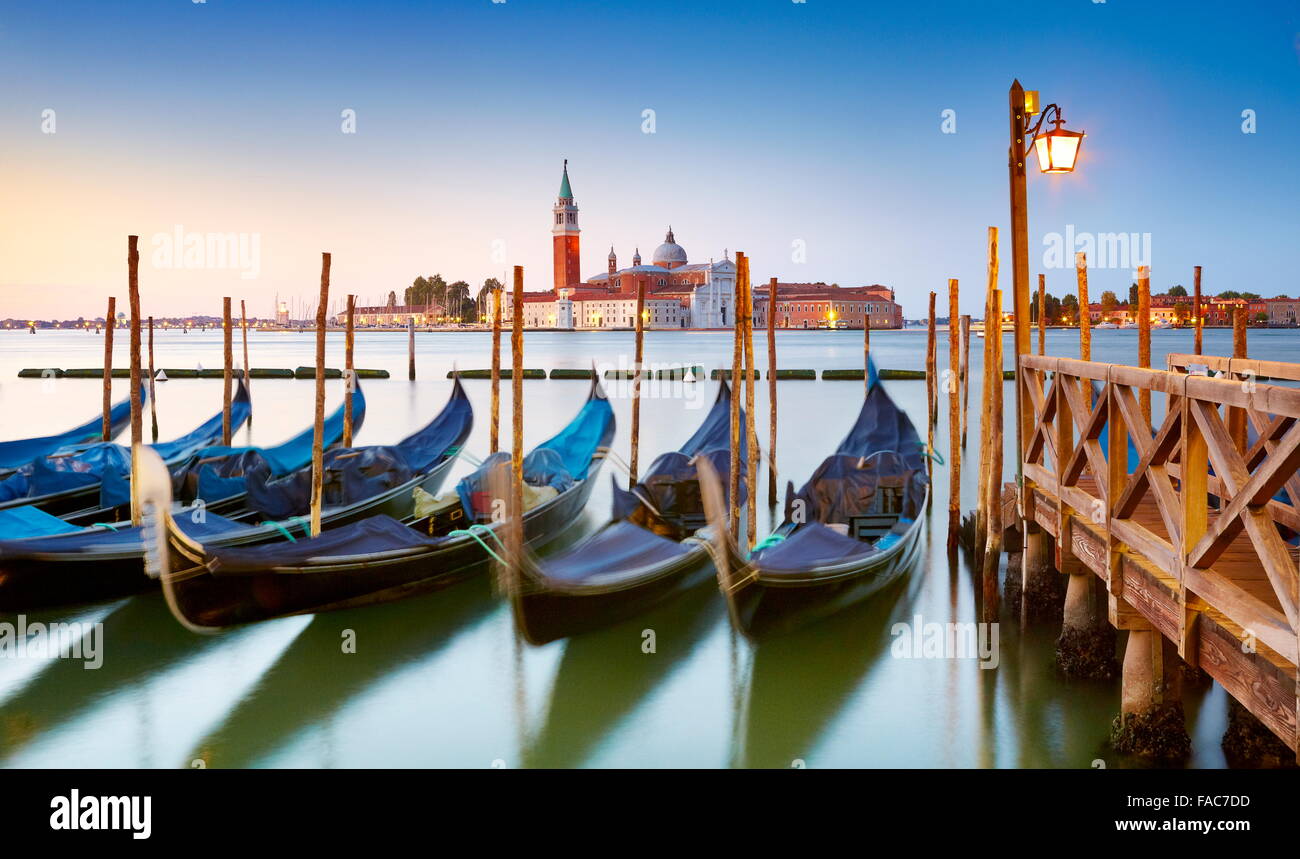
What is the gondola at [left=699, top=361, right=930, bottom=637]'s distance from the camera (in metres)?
3.06

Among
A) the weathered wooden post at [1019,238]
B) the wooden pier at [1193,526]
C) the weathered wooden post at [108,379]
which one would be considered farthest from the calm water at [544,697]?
the weathered wooden post at [108,379]

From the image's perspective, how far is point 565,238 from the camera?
60.5 m

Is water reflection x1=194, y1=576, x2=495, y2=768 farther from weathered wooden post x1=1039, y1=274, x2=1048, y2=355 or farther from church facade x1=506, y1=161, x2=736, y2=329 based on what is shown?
church facade x1=506, y1=161, x2=736, y2=329

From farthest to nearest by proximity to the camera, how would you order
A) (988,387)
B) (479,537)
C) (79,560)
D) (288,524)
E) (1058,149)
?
(288,524)
(479,537)
(988,387)
(79,560)
(1058,149)

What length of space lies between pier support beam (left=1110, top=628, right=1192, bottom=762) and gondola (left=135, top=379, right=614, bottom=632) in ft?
7.04

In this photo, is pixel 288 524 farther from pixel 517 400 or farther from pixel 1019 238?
pixel 1019 238

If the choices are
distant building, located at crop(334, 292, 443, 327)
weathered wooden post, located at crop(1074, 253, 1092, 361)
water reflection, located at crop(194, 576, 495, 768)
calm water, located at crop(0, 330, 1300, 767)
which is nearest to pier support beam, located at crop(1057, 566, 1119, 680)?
calm water, located at crop(0, 330, 1300, 767)

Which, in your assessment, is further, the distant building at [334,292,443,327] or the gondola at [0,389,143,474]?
the distant building at [334,292,443,327]

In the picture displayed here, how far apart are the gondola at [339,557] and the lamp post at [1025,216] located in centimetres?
188

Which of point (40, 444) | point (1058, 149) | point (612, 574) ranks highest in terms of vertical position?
point (1058, 149)

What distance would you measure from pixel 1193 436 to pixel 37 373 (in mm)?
22445

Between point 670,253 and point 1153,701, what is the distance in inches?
2376

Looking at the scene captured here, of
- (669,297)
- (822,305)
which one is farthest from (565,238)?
(822,305)
